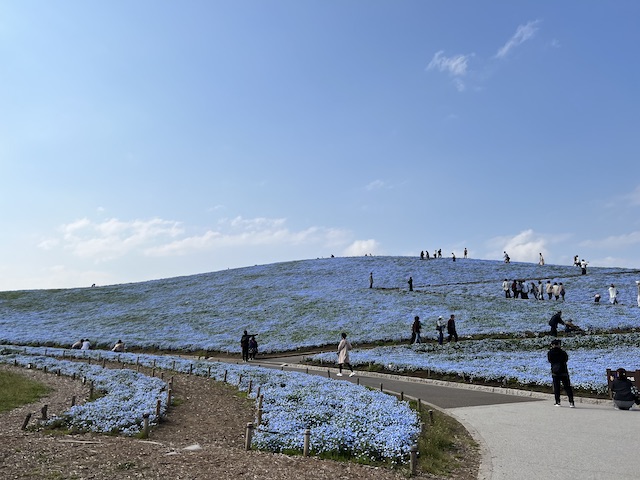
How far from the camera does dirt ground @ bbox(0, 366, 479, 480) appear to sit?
8.73 metres

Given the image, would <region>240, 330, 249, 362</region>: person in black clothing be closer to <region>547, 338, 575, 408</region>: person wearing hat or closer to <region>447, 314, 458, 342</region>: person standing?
<region>447, 314, 458, 342</region>: person standing

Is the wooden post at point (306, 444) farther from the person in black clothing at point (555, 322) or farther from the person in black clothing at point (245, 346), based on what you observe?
the person in black clothing at point (555, 322)

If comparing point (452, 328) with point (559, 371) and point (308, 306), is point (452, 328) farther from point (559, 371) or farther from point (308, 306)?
point (308, 306)

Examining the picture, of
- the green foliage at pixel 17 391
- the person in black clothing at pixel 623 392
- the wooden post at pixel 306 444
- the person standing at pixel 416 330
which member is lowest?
the green foliage at pixel 17 391

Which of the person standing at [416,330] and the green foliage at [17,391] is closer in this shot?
the green foliage at [17,391]

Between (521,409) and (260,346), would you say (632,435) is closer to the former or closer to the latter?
(521,409)

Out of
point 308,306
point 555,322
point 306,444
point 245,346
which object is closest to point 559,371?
point 306,444

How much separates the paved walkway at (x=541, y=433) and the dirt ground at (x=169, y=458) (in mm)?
808

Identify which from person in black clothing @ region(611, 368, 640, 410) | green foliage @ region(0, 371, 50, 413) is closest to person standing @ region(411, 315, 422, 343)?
person in black clothing @ region(611, 368, 640, 410)

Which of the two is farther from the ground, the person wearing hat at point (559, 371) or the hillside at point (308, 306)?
the hillside at point (308, 306)

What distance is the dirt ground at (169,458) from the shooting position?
8727 mm

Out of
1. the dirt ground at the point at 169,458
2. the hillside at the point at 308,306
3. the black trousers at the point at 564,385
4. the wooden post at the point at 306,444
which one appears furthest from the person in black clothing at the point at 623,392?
the hillside at the point at 308,306

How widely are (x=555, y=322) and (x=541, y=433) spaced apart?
18.6 metres

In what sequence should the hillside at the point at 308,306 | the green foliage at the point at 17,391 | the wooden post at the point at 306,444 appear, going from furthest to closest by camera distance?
the hillside at the point at 308,306
the green foliage at the point at 17,391
the wooden post at the point at 306,444
